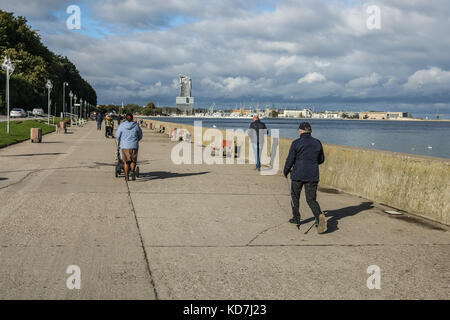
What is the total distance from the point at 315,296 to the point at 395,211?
5594 millimetres

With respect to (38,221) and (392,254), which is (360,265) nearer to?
(392,254)

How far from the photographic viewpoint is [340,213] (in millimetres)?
9492

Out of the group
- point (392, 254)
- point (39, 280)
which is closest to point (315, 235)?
point (392, 254)

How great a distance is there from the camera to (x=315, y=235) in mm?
7617

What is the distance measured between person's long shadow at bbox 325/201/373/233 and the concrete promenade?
2 cm

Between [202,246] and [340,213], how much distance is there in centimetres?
374

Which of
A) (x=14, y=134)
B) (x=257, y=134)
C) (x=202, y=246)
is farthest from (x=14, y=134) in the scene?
(x=202, y=246)

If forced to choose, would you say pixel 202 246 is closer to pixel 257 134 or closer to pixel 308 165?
pixel 308 165

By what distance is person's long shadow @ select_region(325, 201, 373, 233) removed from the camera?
830 cm

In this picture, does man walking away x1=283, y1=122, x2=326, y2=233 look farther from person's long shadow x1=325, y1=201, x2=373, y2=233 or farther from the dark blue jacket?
person's long shadow x1=325, y1=201, x2=373, y2=233

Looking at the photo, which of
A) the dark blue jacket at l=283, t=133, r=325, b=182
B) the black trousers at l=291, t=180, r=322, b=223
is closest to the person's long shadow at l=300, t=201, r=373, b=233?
the black trousers at l=291, t=180, r=322, b=223

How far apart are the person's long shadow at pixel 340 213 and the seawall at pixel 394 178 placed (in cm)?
56

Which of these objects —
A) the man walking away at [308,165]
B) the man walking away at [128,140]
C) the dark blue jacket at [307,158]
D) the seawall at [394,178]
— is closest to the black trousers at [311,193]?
the man walking away at [308,165]

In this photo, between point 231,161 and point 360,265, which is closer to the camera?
point 360,265
